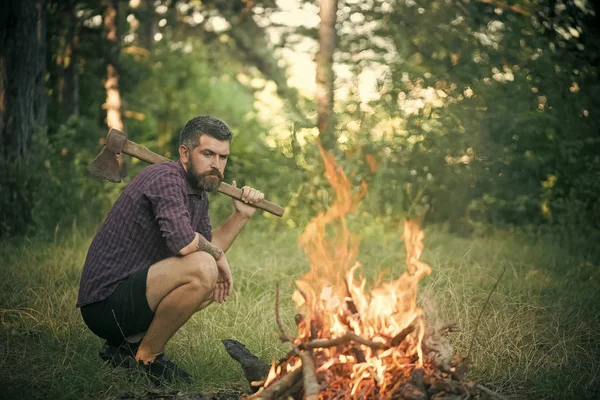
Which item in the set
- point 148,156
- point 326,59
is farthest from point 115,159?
point 326,59

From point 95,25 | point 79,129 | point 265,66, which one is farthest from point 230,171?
point 265,66

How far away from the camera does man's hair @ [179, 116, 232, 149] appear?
13.7ft

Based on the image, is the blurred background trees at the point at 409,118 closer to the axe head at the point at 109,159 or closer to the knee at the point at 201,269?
the axe head at the point at 109,159

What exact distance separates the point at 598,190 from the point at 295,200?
378 centimetres

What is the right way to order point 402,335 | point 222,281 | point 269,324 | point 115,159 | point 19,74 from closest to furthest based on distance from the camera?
point 402,335, point 222,281, point 115,159, point 269,324, point 19,74

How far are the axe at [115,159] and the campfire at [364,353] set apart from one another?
3.38 ft

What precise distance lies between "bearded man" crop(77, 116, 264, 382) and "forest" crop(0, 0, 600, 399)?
839 millimetres

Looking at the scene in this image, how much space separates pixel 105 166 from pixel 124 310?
42.5 inches

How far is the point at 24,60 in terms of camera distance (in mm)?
8742

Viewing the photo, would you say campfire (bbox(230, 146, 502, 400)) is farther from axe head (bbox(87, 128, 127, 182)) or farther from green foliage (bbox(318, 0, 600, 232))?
green foliage (bbox(318, 0, 600, 232))

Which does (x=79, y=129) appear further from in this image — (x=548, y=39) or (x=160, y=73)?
(x=548, y=39)

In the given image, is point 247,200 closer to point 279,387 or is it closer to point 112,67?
point 279,387

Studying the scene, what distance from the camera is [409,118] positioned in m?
9.26

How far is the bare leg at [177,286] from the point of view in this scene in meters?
3.93
